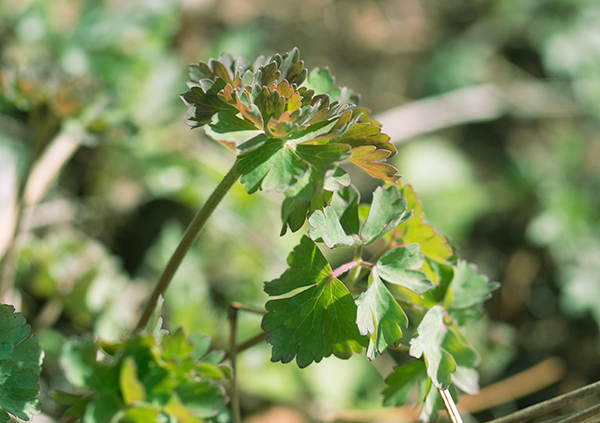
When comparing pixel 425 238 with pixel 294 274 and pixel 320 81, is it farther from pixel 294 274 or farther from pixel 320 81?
pixel 320 81

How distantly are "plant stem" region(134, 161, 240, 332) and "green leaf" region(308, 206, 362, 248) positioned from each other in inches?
6.6

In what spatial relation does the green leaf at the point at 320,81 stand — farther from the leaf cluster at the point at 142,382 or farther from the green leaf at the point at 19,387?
the green leaf at the point at 19,387

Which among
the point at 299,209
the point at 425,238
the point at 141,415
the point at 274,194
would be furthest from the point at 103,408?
the point at 274,194

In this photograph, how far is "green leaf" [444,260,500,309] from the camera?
1129mm

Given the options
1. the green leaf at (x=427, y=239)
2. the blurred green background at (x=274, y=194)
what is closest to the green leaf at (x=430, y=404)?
the green leaf at (x=427, y=239)

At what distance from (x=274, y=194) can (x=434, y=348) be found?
6.16ft

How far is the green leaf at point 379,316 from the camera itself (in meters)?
0.92

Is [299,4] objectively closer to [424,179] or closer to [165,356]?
[424,179]

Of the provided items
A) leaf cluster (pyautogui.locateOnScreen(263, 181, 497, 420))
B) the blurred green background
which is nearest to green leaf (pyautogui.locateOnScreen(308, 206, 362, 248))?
leaf cluster (pyautogui.locateOnScreen(263, 181, 497, 420))

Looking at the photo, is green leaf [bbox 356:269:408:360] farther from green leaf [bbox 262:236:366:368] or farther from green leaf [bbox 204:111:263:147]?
green leaf [bbox 204:111:263:147]

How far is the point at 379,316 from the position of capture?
96 cm

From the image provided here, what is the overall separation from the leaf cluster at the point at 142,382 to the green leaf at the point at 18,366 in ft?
0.22

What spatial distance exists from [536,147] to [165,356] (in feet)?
10.5

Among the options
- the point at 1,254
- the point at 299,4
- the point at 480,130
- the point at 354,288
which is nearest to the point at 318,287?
Result: the point at 354,288
